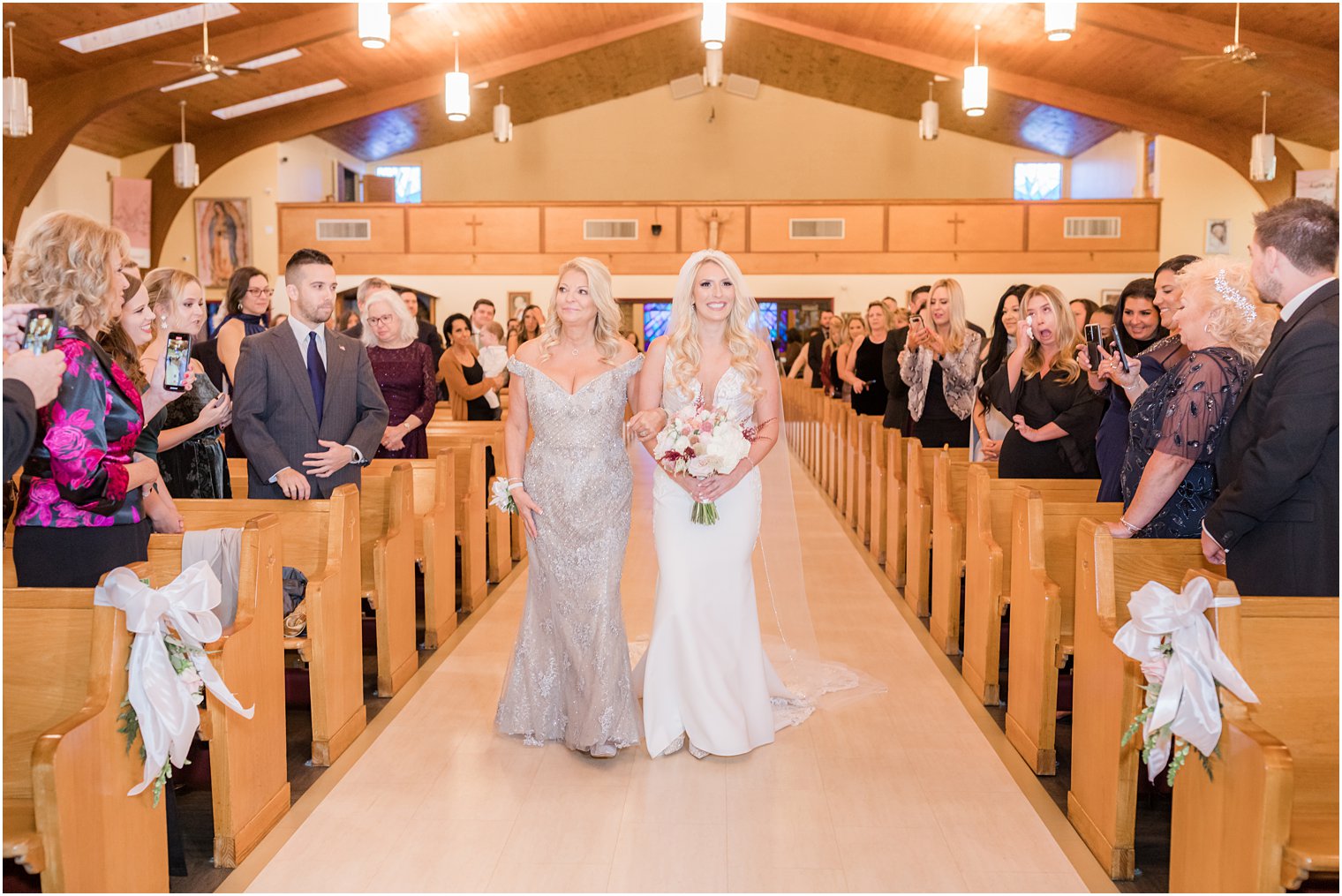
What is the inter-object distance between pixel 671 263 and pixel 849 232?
3105 mm

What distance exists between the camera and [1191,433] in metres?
3.29

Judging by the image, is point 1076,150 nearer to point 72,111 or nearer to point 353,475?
point 72,111

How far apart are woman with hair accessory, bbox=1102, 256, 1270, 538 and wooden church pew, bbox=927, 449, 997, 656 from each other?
5.12 ft

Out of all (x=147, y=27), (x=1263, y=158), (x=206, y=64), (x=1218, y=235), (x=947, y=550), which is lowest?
(x=947, y=550)

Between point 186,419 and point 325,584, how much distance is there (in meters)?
1.20

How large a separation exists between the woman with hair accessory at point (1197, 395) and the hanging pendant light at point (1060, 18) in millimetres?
6603

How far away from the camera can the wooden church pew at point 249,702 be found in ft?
9.85

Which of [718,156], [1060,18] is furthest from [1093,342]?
[718,156]

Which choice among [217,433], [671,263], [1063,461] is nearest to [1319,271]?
[1063,461]

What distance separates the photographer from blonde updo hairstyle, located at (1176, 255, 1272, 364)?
331cm

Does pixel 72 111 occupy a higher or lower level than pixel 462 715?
higher

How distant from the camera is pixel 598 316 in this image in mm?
3863

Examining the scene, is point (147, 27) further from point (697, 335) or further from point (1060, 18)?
point (697, 335)

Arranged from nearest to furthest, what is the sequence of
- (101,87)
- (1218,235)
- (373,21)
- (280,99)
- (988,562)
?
(988,562) < (373,21) < (101,87) < (280,99) < (1218,235)
